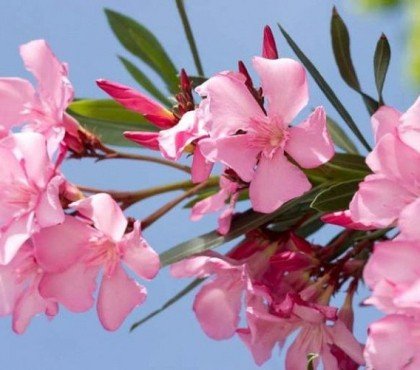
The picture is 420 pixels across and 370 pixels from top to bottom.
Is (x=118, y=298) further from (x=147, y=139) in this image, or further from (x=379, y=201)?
(x=379, y=201)

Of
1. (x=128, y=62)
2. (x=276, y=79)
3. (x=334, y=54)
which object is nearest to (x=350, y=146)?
(x=334, y=54)

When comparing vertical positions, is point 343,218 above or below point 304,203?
above

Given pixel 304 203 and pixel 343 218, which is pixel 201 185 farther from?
pixel 343 218

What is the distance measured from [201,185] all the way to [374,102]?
0.73 ft

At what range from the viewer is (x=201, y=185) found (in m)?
1.17

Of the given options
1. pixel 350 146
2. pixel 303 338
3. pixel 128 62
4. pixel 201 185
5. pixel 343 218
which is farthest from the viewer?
pixel 128 62

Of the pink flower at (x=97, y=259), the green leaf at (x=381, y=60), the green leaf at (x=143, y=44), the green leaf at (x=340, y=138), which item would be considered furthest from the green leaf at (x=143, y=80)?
the pink flower at (x=97, y=259)

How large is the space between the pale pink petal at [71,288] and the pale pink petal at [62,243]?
0.03 feet

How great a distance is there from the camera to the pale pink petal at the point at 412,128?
81cm

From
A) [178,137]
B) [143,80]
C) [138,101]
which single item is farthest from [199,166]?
[143,80]

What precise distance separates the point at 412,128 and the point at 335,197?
0.22m

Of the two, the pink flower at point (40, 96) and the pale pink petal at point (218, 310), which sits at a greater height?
the pink flower at point (40, 96)

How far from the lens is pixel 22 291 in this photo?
1025mm

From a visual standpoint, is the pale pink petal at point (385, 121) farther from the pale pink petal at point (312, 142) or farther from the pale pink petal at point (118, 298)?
the pale pink petal at point (118, 298)
